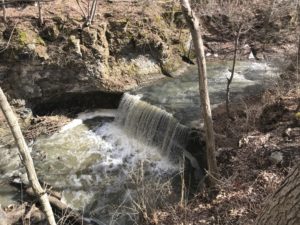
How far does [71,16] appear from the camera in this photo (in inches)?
527

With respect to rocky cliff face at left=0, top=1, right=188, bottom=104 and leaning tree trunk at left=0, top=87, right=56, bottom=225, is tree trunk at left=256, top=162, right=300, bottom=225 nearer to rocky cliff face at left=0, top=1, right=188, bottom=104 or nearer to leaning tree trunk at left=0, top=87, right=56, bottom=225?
leaning tree trunk at left=0, top=87, right=56, bottom=225

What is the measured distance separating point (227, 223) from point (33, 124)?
8.42 meters

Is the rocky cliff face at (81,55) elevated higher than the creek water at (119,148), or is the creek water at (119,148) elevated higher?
the rocky cliff face at (81,55)

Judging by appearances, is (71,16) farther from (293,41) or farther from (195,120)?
(293,41)

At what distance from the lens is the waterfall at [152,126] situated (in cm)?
1067

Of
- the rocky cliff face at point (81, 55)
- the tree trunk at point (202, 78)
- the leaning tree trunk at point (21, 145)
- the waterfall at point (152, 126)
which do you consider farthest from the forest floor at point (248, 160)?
the rocky cliff face at point (81, 55)

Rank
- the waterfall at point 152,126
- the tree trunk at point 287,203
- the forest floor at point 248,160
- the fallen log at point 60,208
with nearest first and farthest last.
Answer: the tree trunk at point 287,203 → the forest floor at point 248,160 → the fallen log at point 60,208 → the waterfall at point 152,126

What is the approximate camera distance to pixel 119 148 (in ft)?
37.6

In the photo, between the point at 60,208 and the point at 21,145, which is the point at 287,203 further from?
the point at 60,208

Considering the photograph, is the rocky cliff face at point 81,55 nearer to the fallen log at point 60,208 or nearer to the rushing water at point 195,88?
the rushing water at point 195,88

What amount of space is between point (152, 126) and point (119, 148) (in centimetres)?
125

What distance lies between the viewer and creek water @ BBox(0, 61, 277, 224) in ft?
30.1

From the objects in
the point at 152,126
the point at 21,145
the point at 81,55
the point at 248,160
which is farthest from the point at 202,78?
the point at 81,55

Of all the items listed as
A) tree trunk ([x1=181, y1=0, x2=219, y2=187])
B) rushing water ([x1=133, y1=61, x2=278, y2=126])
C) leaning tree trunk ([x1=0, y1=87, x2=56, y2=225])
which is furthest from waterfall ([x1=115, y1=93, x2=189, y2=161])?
leaning tree trunk ([x1=0, y1=87, x2=56, y2=225])
